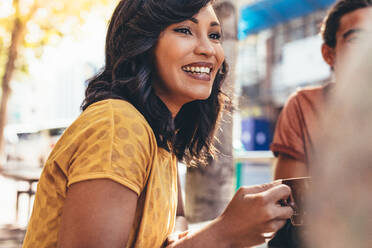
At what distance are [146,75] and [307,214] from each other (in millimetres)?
1183

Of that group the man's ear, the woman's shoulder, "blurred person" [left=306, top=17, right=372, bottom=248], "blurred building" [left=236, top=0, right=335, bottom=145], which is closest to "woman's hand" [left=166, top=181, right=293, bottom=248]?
the woman's shoulder

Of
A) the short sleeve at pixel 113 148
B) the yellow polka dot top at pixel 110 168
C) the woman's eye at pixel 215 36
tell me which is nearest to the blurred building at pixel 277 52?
the woman's eye at pixel 215 36

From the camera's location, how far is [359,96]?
1.84ft

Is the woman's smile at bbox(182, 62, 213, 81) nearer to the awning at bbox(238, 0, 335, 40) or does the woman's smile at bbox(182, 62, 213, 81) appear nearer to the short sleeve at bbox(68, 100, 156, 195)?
the short sleeve at bbox(68, 100, 156, 195)

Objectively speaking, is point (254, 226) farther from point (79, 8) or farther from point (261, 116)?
point (261, 116)

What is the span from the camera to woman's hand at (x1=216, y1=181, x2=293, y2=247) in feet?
3.97

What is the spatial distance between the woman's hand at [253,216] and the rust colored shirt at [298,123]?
4.76 feet

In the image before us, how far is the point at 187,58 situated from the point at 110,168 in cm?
69

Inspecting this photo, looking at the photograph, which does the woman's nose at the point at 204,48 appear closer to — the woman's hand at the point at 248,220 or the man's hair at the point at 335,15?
the woman's hand at the point at 248,220

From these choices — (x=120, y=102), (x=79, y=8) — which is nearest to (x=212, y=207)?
(x=120, y=102)

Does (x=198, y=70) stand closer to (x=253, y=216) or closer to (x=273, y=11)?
(x=253, y=216)

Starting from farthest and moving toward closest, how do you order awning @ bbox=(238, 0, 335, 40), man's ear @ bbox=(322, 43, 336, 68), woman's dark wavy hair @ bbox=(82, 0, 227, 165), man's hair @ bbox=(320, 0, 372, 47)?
awning @ bbox=(238, 0, 335, 40), man's ear @ bbox=(322, 43, 336, 68), man's hair @ bbox=(320, 0, 372, 47), woman's dark wavy hair @ bbox=(82, 0, 227, 165)

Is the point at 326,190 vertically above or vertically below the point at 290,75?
below

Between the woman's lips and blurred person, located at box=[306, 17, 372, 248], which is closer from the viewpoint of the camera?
blurred person, located at box=[306, 17, 372, 248]
